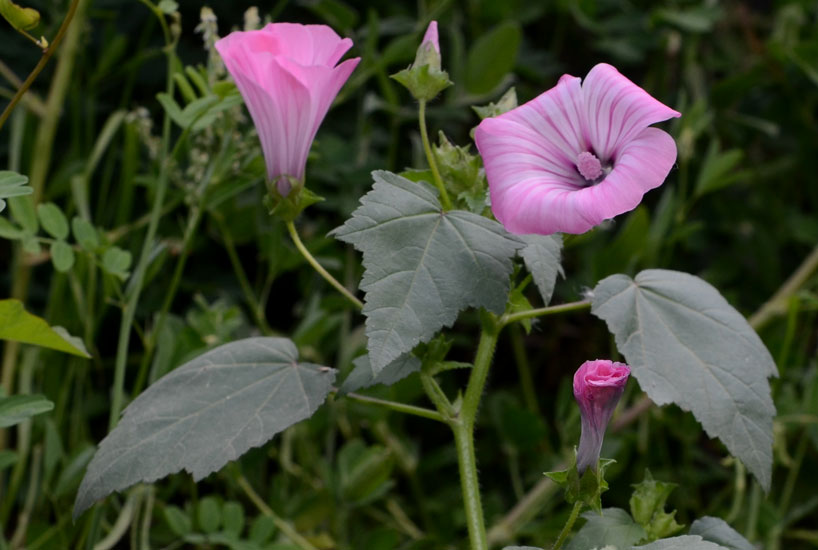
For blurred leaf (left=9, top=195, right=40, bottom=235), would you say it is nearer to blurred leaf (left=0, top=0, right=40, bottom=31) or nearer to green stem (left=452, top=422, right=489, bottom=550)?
blurred leaf (left=0, top=0, right=40, bottom=31)

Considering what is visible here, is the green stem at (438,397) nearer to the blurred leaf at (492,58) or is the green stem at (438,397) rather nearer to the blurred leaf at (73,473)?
the blurred leaf at (73,473)

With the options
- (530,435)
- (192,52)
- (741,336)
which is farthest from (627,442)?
(192,52)

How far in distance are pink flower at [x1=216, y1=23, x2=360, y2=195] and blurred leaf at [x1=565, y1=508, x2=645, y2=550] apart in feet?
0.99

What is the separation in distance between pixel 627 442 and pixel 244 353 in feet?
1.97

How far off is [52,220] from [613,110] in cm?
49

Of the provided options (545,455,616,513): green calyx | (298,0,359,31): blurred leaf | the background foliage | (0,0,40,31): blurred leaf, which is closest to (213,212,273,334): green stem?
the background foliage

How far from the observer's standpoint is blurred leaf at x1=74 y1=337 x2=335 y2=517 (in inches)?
23.5

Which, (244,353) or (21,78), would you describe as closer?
(244,353)

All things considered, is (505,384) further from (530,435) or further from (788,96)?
(788,96)

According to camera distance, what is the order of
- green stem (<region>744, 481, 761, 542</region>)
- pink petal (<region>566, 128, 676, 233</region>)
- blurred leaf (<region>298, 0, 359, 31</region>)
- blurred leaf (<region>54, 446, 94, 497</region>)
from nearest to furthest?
pink petal (<region>566, 128, 676, 233</region>)
blurred leaf (<region>54, 446, 94, 497</region>)
green stem (<region>744, 481, 761, 542</region>)
blurred leaf (<region>298, 0, 359, 31</region>)

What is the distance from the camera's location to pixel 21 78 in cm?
117

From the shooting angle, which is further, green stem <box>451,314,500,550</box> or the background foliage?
the background foliage

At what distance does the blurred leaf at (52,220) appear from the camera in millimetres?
809

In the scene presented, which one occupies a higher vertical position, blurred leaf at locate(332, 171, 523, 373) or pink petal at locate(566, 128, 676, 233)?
pink petal at locate(566, 128, 676, 233)
